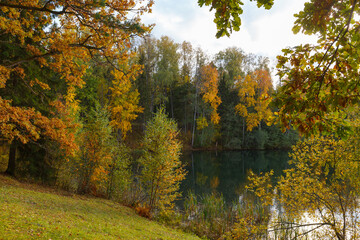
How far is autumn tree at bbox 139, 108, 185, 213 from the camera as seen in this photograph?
11852 mm

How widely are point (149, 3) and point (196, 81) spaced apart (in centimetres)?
3429

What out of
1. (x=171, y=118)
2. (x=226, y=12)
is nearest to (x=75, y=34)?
(x=226, y=12)

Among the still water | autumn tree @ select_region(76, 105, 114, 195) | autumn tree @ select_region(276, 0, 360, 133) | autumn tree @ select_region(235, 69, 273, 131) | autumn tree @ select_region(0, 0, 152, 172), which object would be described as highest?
autumn tree @ select_region(235, 69, 273, 131)

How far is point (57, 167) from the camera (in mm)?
13398

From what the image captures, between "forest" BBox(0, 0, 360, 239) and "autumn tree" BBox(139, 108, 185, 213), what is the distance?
75mm

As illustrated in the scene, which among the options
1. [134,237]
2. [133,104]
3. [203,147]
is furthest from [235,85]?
[134,237]

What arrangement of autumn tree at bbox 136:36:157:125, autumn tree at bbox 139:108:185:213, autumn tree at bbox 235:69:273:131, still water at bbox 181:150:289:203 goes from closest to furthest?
1. autumn tree at bbox 139:108:185:213
2. still water at bbox 181:150:289:203
3. autumn tree at bbox 136:36:157:125
4. autumn tree at bbox 235:69:273:131

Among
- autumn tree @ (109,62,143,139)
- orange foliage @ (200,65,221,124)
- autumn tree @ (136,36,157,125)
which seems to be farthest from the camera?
orange foliage @ (200,65,221,124)

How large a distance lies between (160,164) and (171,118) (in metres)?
3.85

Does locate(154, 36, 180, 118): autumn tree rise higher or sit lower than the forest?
higher

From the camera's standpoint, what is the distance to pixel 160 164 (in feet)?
38.7

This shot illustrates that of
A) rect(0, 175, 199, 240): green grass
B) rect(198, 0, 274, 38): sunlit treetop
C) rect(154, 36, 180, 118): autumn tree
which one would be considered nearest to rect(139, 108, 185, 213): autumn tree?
rect(0, 175, 199, 240): green grass

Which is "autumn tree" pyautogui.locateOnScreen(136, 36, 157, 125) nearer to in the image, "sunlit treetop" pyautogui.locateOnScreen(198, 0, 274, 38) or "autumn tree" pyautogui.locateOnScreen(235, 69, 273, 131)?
"autumn tree" pyautogui.locateOnScreen(235, 69, 273, 131)

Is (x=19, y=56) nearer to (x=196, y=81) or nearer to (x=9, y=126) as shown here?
(x=9, y=126)
